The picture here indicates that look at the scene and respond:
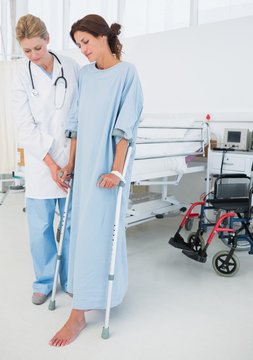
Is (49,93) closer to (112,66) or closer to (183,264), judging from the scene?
(112,66)

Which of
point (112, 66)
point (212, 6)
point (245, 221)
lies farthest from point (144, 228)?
point (212, 6)

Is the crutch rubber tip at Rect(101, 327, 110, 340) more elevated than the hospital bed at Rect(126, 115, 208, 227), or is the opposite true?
the hospital bed at Rect(126, 115, 208, 227)

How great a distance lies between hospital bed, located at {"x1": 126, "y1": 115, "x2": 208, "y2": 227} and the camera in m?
2.90

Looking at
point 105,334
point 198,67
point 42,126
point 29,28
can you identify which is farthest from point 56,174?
point 198,67

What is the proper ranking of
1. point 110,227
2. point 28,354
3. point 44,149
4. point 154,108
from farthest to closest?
point 154,108, point 44,149, point 110,227, point 28,354

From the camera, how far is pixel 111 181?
1.60 metres

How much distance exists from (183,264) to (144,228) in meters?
1.04

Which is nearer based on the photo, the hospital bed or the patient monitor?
the hospital bed

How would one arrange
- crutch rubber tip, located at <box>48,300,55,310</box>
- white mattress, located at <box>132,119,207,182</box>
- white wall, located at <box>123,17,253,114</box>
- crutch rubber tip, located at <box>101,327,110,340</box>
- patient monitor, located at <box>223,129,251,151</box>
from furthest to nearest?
white wall, located at <box>123,17,253,114</box>
patient monitor, located at <box>223,129,251,151</box>
white mattress, located at <box>132,119,207,182</box>
crutch rubber tip, located at <box>48,300,55,310</box>
crutch rubber tip, located at <box>101,327,110,340</box>

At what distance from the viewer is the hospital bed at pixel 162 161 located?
9.52 feet

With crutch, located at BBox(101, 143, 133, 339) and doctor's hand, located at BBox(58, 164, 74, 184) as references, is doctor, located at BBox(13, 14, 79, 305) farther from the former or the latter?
crutch, located at BBox(101, 143, 133, 339)

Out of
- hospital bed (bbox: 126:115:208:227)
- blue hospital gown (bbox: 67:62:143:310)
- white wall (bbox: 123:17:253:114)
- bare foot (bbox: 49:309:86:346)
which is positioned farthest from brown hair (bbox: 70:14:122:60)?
white wall (bbox: 123:17:253:114)

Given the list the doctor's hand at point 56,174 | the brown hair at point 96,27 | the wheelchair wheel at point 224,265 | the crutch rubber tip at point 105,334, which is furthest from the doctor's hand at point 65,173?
the wheelchair wheel at point 224,265

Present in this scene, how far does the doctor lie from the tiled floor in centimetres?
23
